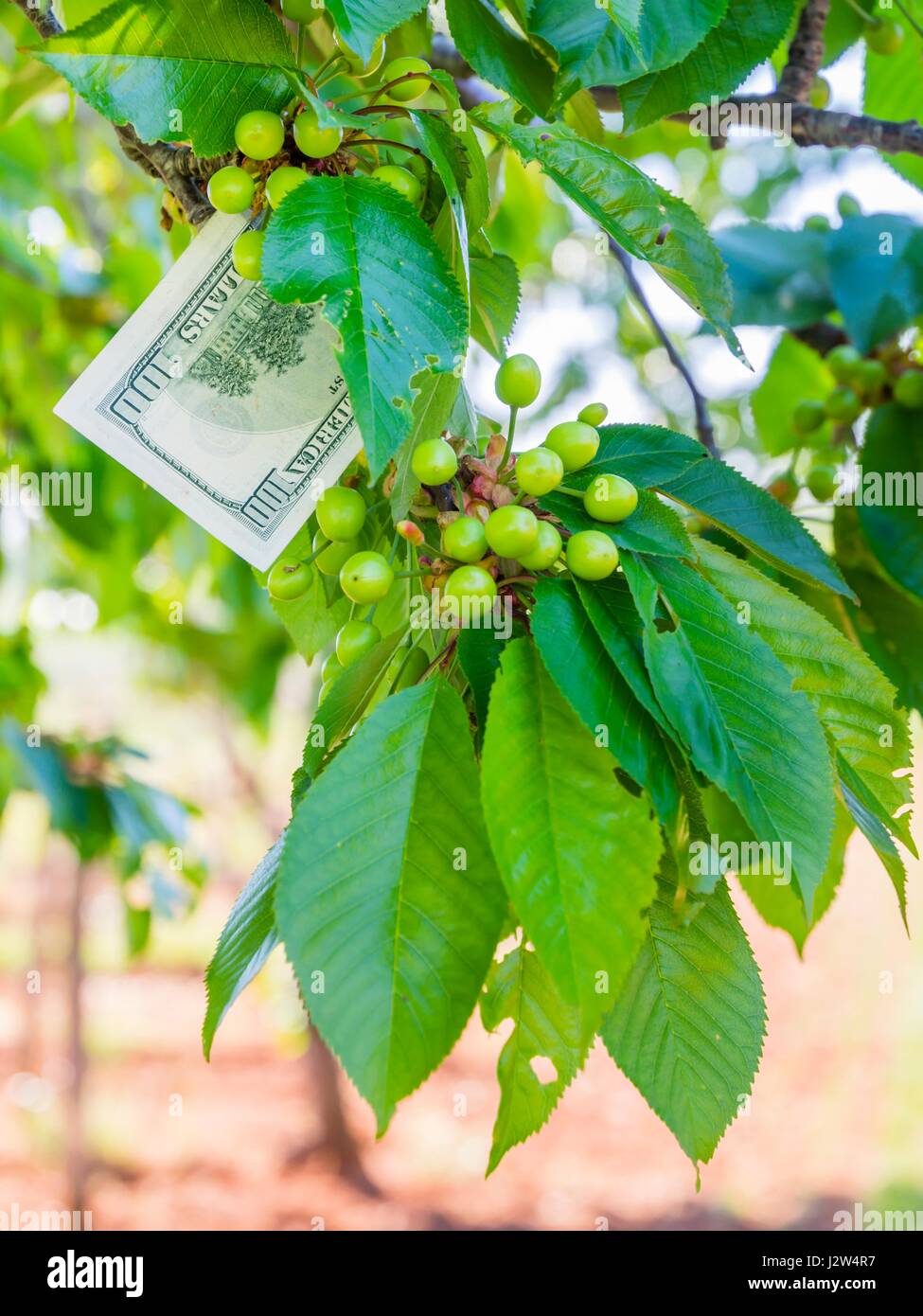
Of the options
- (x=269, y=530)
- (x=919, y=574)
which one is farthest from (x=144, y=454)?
(x=919, y=574)

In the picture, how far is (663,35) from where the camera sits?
2.30 feet

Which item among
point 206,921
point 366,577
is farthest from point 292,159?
point 206,921

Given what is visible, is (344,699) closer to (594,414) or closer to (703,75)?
(594,414)

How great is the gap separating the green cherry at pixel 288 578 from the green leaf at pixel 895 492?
66cm

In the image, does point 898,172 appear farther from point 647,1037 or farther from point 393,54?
point 647,1037

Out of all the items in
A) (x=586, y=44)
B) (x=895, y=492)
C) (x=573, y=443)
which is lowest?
(x=573, y=443)

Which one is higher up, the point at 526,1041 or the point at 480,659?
the point at 480,659

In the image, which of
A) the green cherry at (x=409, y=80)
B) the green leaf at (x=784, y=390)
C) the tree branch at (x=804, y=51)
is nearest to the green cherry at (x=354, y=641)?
the green cherry at (x=409, y=80)

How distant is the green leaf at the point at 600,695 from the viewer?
20.8 inches

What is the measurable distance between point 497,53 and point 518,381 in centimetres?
21

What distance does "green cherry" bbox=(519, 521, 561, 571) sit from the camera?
0.59 metres

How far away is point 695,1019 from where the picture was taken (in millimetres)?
612

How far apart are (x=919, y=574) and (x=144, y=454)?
0.75 meters

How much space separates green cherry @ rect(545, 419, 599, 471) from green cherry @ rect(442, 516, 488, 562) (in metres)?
0.08
